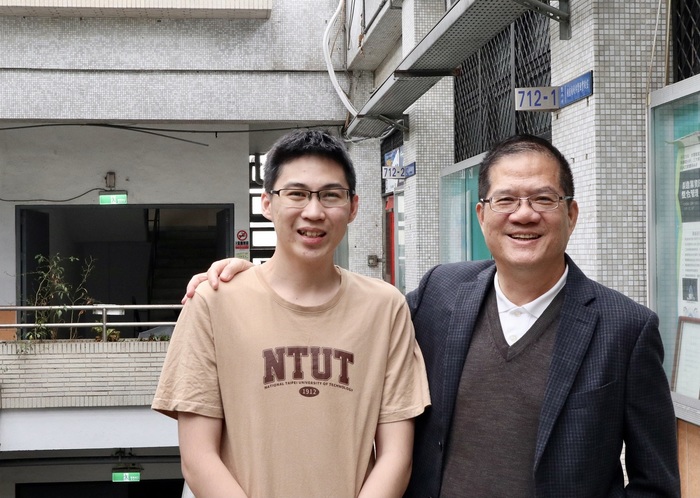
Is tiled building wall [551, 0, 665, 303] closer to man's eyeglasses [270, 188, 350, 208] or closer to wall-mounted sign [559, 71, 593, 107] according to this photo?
wall-mounted sign [559, 71, 593, 107]

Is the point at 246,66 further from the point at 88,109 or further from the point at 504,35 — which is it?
the point at 504,35

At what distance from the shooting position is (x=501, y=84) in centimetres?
846

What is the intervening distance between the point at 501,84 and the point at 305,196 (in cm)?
663

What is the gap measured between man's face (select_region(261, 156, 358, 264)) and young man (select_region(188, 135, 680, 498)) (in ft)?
0.63

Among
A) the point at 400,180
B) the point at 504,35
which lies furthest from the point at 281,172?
the point at 400,180

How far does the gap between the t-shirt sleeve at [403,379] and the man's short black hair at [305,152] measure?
38 cm

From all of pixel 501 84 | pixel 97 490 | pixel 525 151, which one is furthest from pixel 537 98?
pixel 97 490

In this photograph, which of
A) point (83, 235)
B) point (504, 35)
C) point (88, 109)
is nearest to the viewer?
point (504, 35)

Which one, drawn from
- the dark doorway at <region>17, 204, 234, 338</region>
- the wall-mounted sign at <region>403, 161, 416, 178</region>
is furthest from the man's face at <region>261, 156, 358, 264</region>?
the dark doorway at <region>17, 204, 234, 338</region>

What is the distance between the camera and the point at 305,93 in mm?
13156

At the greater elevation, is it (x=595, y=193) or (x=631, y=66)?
(x=631, y=66)

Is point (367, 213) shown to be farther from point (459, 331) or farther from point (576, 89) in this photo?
point (459, 331)

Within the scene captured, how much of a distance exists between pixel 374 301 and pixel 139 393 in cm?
802

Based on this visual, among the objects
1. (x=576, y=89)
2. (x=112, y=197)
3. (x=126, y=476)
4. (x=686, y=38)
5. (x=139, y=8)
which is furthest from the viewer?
(x=112, y=197)
